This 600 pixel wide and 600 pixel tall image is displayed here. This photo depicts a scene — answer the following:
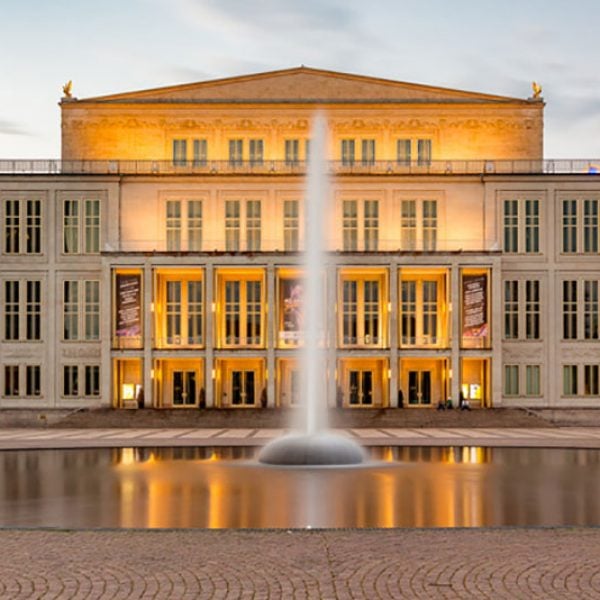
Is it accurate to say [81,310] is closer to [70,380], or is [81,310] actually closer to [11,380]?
[70,380]

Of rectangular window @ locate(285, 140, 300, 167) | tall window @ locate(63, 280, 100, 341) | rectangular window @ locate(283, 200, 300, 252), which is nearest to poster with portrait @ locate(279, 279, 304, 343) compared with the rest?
rectangular window @ locate(283, 200, 300, 252)

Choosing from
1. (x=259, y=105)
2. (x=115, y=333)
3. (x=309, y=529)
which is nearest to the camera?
(x=309, y=529)

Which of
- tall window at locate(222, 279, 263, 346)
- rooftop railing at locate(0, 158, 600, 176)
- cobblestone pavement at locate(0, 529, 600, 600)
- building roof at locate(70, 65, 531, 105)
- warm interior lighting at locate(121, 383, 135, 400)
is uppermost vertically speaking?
building roof at locate(70, 65, 531, 105)

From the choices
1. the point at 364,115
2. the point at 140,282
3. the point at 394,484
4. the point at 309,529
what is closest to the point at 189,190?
the point at 140,282

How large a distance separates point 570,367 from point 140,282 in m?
23.4

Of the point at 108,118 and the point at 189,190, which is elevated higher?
the point at 108,118

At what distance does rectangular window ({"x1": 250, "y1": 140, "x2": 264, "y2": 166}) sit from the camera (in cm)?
5766

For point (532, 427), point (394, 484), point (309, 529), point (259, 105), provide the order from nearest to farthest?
point (309, 529), point (394, 484), point (532, 427), point (259, 105)

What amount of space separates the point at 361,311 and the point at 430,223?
6.18 metres

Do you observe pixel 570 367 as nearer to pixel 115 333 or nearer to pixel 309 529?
pixel 115 333

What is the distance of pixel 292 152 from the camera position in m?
57.8

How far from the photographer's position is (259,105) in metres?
57.8

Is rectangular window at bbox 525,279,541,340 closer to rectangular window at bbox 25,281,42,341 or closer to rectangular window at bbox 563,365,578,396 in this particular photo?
rectangular window at bbox 563,365,578,396

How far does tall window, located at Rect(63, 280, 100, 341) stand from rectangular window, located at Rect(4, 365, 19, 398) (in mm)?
3189
